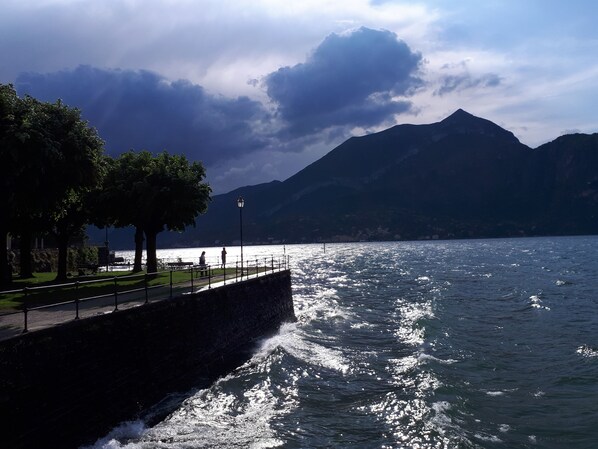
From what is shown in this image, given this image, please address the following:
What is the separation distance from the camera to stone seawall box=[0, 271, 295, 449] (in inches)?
490

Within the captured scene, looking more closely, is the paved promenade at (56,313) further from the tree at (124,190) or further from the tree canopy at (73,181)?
the tree at (124,190)

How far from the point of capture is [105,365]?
51.1 ft

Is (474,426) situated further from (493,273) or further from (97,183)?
(493,273)

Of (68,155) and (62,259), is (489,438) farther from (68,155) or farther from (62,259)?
(62,259)

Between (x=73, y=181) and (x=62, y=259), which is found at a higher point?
(x=73, y=181)

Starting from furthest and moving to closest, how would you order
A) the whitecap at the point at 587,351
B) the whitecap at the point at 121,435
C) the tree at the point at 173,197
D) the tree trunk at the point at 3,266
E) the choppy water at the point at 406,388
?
the tree at the point at 173,197
the tree trunk at the point at 3,266
the whitecap at the point at 587,351
the choppy water at the point at 406,388
the whitecap at the point at 121,435

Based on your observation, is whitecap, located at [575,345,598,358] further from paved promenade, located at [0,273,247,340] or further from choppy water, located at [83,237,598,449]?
paved promenade, located at [0,273,247,340]

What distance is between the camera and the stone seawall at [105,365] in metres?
12.4

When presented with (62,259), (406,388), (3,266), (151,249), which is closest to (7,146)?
(3,266)

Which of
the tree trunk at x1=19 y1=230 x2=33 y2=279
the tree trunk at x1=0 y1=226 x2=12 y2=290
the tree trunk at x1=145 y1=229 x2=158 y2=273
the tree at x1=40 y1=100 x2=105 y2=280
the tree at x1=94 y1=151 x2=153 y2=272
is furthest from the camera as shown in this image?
the tree trunk at x1=145 y1=229 x2=158 y2=273

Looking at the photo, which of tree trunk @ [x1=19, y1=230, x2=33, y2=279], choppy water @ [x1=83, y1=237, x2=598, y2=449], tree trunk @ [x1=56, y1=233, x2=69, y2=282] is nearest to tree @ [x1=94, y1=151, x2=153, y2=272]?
tree trunk @ [x1=56, y1=233, x2=69, y2=282]

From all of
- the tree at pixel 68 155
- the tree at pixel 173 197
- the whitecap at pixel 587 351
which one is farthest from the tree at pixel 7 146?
the whitecap at pixel 587 351

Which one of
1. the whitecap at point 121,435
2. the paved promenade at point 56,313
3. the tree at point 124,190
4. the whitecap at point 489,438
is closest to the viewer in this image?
the paved promenade at point 56,313

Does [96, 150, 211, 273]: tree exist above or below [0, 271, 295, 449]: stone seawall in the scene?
above
